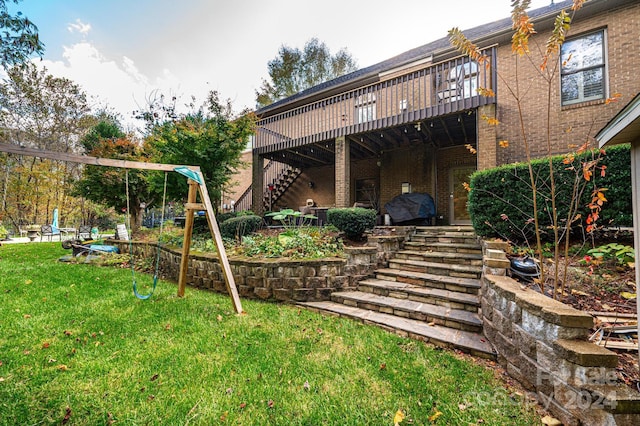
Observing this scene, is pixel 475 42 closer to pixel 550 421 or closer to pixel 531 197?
pixel 531 197

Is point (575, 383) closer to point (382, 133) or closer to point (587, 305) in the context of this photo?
point (587, 305)

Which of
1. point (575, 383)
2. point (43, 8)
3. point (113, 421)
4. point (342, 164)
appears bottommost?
point (113, 421)

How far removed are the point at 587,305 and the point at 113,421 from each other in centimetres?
448

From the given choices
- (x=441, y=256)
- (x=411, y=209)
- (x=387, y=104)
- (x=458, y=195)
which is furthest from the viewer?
(x=458, y=195)

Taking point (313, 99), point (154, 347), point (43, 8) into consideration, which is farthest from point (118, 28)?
point (154, 347)

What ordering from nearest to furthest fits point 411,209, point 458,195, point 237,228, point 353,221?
point 353,221
point 237,228
point 411,209
point 458,195

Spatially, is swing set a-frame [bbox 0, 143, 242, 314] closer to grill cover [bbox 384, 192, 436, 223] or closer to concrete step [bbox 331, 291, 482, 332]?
concrete step [bbox 331, 291, 482, 332]

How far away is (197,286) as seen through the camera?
16.2ft

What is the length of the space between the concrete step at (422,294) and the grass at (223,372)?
0.94m

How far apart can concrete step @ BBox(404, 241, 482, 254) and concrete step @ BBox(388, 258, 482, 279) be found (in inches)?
20.0

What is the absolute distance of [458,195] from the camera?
28.4ft

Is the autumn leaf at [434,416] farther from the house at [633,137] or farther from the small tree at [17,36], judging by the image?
the small tree at [17,36]

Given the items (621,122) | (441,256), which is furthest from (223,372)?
(441,256)

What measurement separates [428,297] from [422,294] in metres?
0.09
